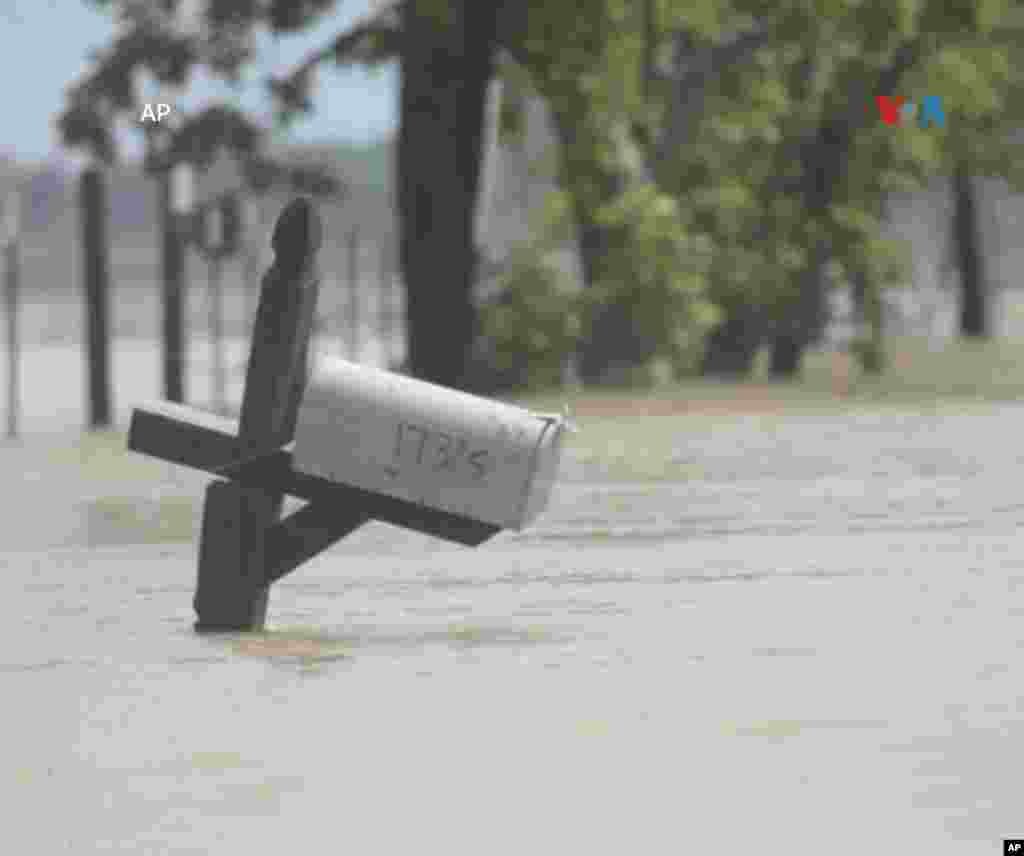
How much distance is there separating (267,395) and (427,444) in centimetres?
65

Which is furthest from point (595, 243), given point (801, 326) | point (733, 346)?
point (801, 326)

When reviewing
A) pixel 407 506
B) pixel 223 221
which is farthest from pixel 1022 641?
pixel 223 221

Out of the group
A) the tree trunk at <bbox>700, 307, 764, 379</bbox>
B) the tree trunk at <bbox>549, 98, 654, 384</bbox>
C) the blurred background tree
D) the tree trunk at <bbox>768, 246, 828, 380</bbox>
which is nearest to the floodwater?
the blurred background tree

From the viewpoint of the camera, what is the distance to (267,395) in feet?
40.9

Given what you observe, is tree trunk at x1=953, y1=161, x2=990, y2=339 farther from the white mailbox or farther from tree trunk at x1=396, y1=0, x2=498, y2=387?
the white mailbox

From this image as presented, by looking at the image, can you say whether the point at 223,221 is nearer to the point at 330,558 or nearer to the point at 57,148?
the point at 57,148

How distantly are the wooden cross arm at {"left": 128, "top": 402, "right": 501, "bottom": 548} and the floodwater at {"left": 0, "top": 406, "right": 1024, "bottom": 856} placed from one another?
370 mm

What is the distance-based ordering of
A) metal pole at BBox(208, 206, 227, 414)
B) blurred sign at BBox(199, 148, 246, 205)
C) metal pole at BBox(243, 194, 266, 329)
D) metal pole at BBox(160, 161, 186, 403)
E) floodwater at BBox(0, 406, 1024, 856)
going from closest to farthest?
floodwater at BBox(0, 406, 1024, 856)
metal pole at BBox(160, 161, 186, 403)
metal pole at BBox(208, 206, 227, 414)
metal pole at BBox(243, 194, 266, 329)
blurred sign at BBox(199, 148, 246, 205)

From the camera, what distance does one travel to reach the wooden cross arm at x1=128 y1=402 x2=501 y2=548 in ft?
40.4

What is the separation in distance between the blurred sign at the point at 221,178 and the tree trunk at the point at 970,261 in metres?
19.5

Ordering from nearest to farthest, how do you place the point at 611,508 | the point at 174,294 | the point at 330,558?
the point at 330,558 → the point at 611,508 → the point at 174,294

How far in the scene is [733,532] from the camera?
56.0ft

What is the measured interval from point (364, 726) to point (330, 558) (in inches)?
234

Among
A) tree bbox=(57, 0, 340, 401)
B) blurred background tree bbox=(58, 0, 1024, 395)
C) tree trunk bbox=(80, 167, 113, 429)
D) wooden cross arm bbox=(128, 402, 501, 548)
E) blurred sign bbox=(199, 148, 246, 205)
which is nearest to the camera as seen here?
wooden cross arm bbox=(128, 402, 501, 548)
